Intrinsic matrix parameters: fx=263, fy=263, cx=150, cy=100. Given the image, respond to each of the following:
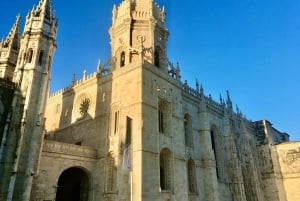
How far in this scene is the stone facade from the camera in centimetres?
1767

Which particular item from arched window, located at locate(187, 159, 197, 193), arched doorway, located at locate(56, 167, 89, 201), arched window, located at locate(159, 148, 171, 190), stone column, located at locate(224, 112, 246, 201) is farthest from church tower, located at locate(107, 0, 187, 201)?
stone column, located at locate(224, 112, 246, 201)

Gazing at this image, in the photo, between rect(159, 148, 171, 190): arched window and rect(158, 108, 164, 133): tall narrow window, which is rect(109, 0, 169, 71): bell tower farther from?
rect(159, 148, 171, 190): arched window

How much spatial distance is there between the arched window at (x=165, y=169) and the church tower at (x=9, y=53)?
1626cm

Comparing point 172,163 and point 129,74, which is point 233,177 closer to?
point 172,163

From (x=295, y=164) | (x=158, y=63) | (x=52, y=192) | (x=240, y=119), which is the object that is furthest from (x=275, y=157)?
(x=52, y=192)

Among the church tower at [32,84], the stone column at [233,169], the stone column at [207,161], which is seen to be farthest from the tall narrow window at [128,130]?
the stone column at [233,169]

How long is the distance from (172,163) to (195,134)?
6.37 m

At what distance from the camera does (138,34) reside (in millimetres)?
26125

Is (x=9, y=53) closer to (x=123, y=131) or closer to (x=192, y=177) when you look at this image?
(x=123, y=131)

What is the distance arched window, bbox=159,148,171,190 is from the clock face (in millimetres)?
8629

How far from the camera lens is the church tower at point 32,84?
16158 mm

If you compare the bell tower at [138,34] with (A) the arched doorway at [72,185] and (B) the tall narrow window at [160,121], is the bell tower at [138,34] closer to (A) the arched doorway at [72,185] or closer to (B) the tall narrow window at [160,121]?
(B) the tall narrow window at [160,121]

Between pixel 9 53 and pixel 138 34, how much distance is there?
12.8 meters

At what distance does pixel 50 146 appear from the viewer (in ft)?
62.0
